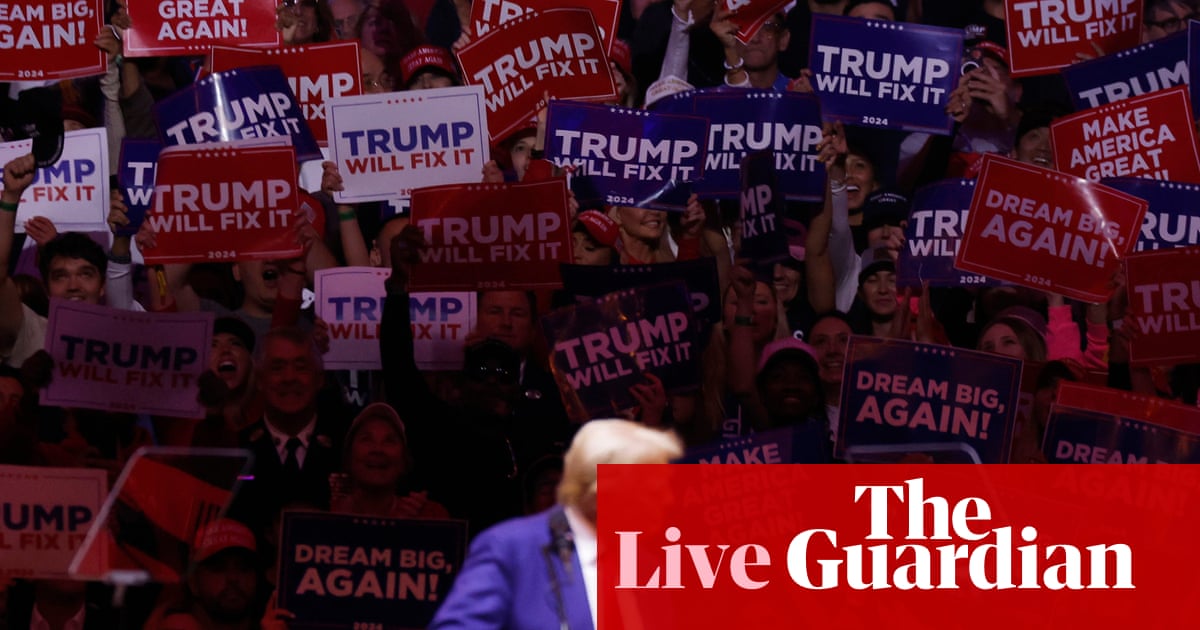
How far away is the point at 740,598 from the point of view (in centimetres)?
535

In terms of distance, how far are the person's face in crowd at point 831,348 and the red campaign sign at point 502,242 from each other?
892mm

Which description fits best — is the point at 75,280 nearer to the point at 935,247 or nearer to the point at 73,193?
the point at 73,193

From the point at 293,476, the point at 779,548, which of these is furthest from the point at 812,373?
the point at 293,476

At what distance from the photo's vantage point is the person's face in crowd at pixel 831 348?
6.28 metres

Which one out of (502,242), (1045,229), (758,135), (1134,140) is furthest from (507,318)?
(1134,140)

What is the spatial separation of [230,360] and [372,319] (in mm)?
496

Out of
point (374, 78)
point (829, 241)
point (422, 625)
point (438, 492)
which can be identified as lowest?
point (422, 625)

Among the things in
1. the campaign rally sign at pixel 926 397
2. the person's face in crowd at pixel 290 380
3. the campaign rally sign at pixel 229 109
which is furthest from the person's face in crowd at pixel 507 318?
the campaign rally sign at pixel 926 397

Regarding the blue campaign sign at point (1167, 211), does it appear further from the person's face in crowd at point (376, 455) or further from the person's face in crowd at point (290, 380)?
the person's face in crowd at point (290, 380)

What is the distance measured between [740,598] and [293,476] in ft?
4.62

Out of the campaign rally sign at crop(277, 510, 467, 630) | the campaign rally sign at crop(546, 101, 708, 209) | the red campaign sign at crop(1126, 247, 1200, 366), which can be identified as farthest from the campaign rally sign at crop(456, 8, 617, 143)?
the red campaign sign at crop(1126, 247, 1200, 366)

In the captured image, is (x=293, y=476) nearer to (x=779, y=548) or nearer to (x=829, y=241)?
(x=779, y=548)

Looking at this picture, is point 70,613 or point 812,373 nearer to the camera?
point 70,613

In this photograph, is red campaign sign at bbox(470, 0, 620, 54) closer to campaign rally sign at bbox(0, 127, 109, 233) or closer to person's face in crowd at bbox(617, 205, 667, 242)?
person's face in crowd at bbox(617, 205, 667, 242)
